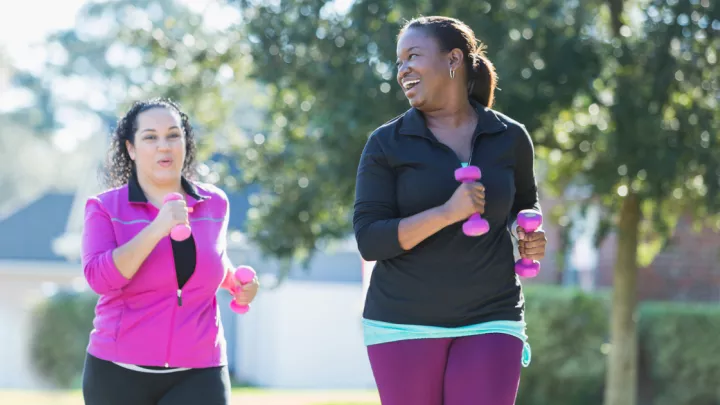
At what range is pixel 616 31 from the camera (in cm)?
988

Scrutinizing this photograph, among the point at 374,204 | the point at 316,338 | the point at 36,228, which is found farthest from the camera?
the point at 36,228

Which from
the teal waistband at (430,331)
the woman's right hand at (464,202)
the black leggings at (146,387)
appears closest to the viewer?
the woman's right hand at (464,202)

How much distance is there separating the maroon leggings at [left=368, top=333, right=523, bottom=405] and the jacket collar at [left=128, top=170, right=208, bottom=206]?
1.02 meters

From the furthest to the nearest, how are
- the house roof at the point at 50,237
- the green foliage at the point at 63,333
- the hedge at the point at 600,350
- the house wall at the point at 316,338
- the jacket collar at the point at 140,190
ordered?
the house roof at the point at 50,237, the house wall at the point at 316,338, the green foliage at the point at 63,333, the hedge at the point at 600,350, the jacket collar at the point at 140,190

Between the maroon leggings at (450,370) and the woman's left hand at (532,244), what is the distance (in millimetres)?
286

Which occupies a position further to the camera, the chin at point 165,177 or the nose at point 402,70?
the chin at point 165,177

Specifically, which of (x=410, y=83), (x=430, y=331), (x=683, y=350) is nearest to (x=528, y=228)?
(x=430, y=331)

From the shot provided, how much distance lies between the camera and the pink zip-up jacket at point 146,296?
398 centimetres

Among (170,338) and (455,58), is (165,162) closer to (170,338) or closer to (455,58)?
(170,338)

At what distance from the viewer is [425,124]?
149 inches

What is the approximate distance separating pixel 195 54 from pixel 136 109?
669 centimetres

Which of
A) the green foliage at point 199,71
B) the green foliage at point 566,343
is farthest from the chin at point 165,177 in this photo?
the green foliage at point 566,343

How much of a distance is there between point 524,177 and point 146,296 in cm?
141

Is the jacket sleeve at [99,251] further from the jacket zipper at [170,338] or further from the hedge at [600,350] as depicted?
the hedge at [600,350]
